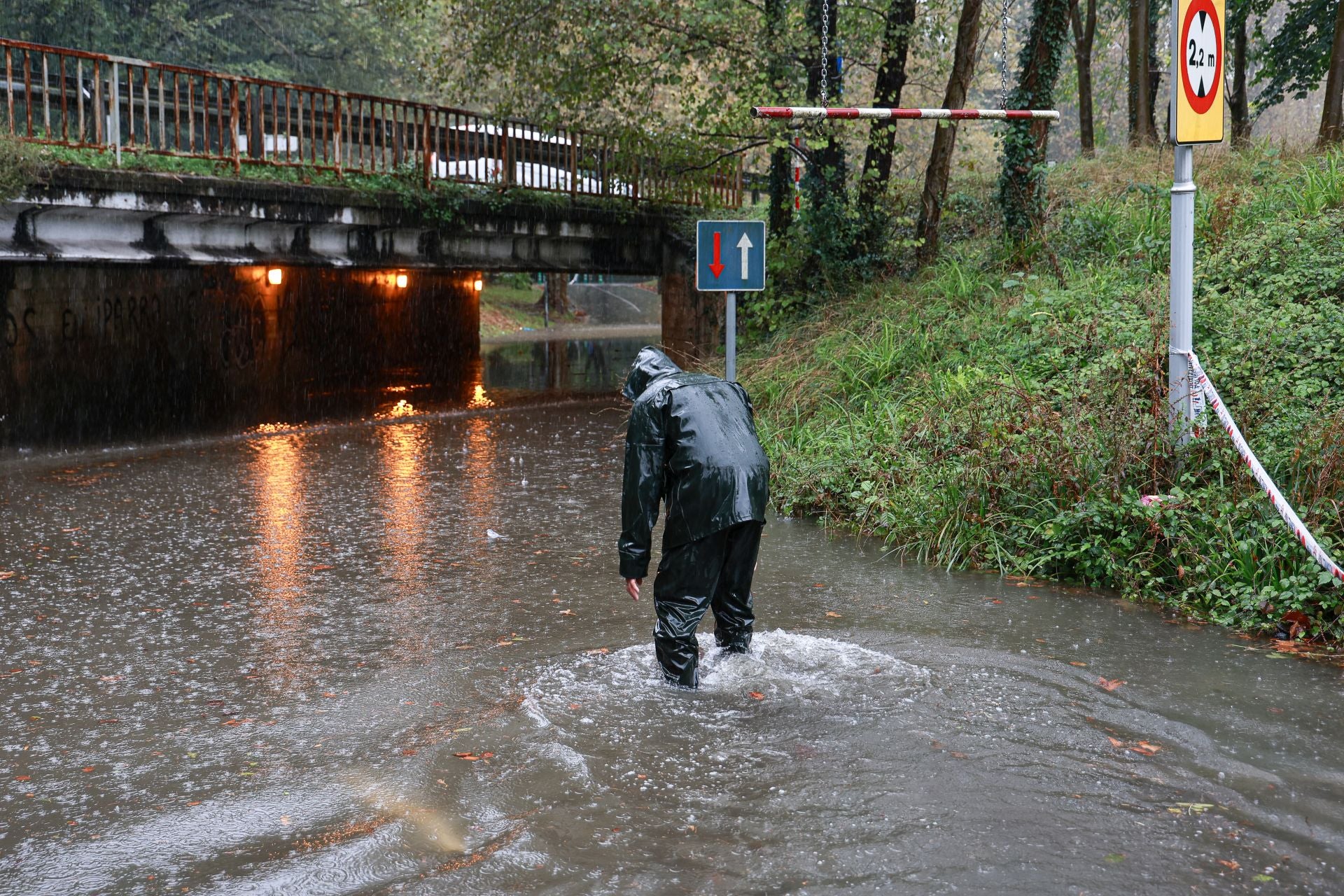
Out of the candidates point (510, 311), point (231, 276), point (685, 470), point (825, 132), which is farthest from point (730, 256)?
point (510, 311)

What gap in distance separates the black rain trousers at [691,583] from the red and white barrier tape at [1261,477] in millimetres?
3236

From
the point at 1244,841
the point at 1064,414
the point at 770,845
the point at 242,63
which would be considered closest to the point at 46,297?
the point at 1064,414

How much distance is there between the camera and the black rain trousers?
560cm

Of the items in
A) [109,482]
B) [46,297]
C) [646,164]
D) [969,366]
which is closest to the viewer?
[969,366]

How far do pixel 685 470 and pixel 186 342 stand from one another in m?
14.9

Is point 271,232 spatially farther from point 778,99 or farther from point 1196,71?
point 1196,71

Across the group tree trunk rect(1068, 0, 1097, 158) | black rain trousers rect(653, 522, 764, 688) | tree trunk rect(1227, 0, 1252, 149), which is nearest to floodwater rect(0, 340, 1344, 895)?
black rain trousers rect(653, 522, 764, 688)

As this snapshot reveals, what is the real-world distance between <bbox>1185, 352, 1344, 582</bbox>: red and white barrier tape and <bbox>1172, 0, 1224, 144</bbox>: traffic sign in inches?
57.2

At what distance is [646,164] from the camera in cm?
2142

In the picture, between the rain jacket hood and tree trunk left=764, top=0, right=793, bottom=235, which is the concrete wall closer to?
tree trunk left=764, top=0, right=793, bottom=235

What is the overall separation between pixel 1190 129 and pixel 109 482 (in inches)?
407

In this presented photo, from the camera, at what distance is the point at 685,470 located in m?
5.54

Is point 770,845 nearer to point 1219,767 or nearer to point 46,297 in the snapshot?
point 1219,767

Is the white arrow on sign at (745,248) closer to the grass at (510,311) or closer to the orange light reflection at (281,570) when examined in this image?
the orange light reflection at (281,570)
